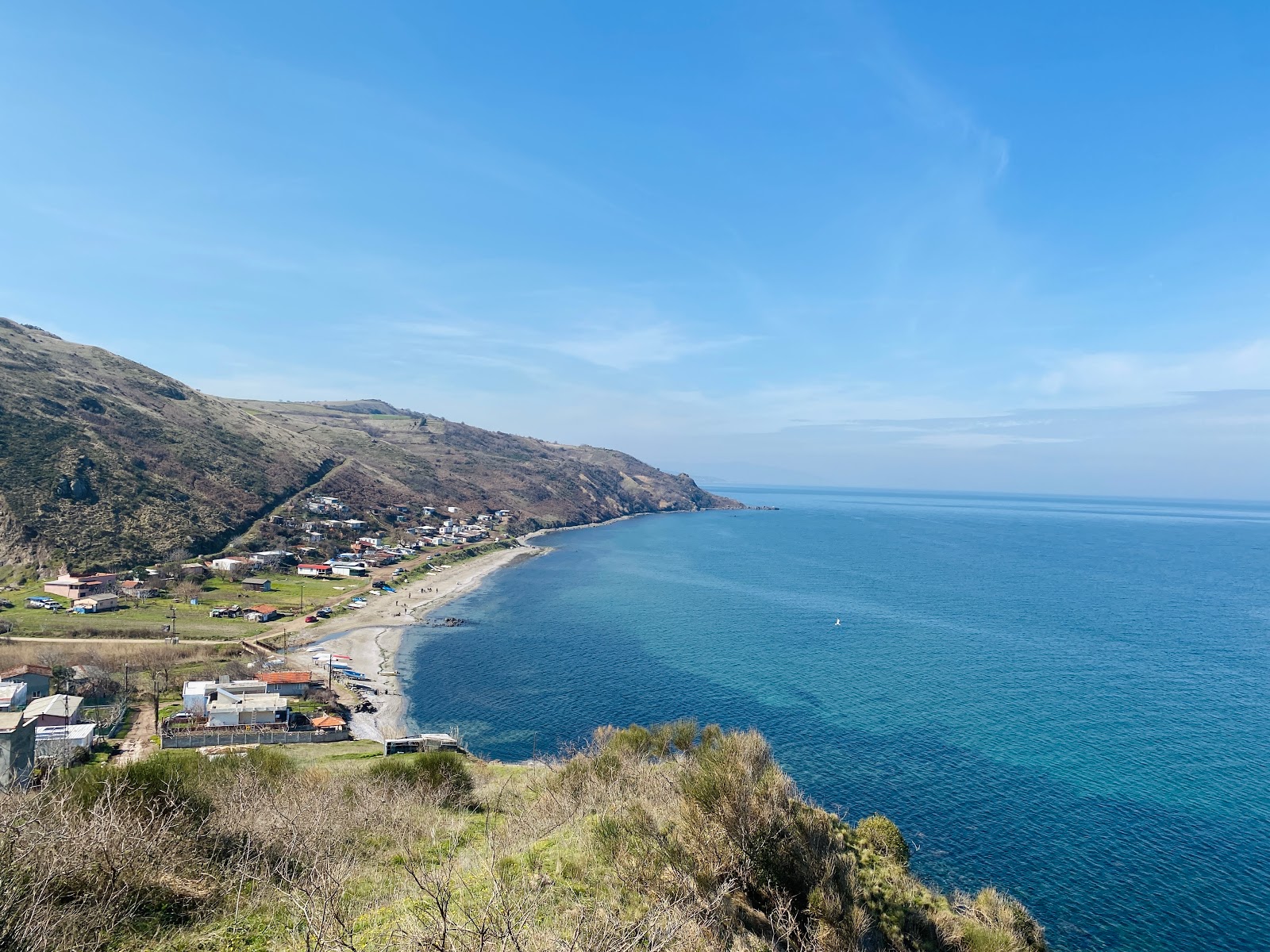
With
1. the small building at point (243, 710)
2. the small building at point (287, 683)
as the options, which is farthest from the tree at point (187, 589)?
the small building at point (243, 710)

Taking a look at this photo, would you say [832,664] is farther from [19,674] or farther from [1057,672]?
[19,674]

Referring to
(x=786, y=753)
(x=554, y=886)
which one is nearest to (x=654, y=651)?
(x=786, y=753)

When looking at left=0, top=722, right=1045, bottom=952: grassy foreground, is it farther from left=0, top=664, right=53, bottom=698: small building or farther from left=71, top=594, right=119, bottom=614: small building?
left=71, top=594, right=119, bottom=614: small building

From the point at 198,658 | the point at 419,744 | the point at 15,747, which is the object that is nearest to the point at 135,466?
the point at 198,658

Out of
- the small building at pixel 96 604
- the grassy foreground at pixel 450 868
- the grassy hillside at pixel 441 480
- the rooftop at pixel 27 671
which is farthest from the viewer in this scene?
the grassy hillside at pixel 441 480

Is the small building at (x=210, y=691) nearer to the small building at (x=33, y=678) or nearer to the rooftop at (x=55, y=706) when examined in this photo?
the rooftop at (x=55, y=706)

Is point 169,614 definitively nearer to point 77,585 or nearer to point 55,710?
point 77,585
